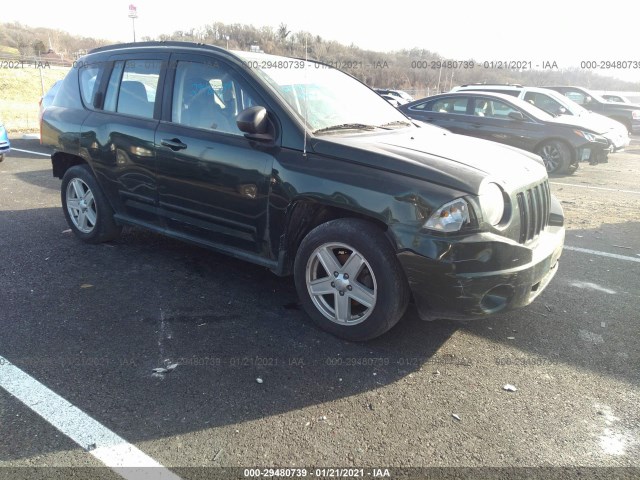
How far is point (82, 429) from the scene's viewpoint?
8.05ft

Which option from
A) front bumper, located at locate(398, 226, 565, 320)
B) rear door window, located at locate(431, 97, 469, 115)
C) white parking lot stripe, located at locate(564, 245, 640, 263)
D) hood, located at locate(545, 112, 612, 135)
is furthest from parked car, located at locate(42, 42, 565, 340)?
hood, located at locate(545, 112, 612, 135)

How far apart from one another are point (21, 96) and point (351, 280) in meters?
25.4

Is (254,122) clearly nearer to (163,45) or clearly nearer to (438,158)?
(438,158)

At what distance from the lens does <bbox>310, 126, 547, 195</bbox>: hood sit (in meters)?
2.92

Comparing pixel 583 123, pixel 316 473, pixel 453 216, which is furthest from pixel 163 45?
pixel 583 123

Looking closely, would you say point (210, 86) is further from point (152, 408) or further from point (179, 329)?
point (152, 408)

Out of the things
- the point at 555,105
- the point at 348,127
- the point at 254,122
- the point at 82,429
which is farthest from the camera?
the point at 555,105

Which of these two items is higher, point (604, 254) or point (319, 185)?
point (319, 185)

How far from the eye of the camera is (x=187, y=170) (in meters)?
3.88

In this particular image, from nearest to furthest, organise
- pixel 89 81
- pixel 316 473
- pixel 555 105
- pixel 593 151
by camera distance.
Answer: pixel 316 473 → pixel 89 81 → pixel 593 151 → pixel 555 105

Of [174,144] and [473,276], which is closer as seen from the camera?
[473,276]

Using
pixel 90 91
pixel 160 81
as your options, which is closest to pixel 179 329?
pixel 160 81

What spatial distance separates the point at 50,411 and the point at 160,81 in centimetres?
276

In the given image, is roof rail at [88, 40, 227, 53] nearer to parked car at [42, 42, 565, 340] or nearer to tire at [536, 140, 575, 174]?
parked car at [42, 42, 565, 340]
